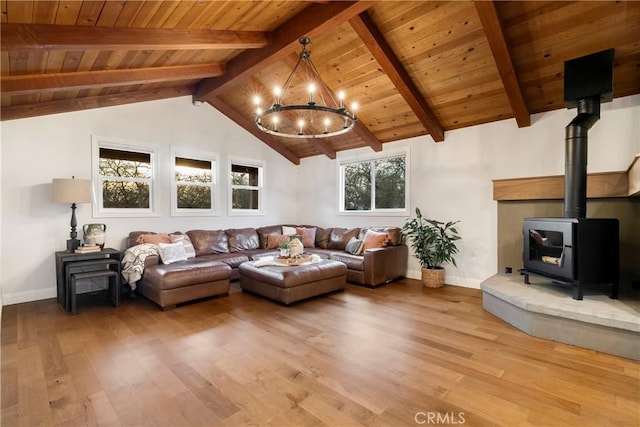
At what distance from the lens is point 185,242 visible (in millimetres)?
4875

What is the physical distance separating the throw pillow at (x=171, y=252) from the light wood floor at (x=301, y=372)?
35.9 inches

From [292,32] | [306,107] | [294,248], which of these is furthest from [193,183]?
[306,107]

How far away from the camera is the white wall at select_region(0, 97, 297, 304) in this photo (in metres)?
3.94

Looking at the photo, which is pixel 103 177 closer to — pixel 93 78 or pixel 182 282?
pixel 93 78

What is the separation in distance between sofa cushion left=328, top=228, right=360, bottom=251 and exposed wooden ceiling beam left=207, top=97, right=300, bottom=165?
223cm

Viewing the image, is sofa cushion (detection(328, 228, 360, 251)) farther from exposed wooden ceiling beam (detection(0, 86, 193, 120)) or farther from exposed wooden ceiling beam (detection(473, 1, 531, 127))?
exposed wooden ceiling beam (detection(0, 86, 193, 120))

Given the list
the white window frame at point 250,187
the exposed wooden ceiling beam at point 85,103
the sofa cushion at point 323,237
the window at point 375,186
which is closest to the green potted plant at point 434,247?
the window at point 375,186

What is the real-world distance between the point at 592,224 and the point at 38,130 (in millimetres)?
6641

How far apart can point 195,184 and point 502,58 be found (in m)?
5.11

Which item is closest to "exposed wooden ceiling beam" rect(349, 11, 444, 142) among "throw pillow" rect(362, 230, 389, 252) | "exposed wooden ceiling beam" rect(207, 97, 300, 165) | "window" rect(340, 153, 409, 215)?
"window" rect(340, 153, 409, 215)

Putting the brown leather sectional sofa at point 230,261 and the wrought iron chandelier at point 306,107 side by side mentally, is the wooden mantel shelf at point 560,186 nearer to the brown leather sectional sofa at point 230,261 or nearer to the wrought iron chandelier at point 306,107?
the brown leather sectional sofa at point 230,261

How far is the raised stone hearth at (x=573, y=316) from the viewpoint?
248cm

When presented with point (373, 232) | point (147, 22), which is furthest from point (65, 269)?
point (373, 232)

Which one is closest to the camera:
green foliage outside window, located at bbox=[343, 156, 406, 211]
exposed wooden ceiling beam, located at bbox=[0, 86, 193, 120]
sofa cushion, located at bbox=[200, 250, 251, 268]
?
exposed wooden ceiling beam, located at bbox=[0, 86, 193, 120]
